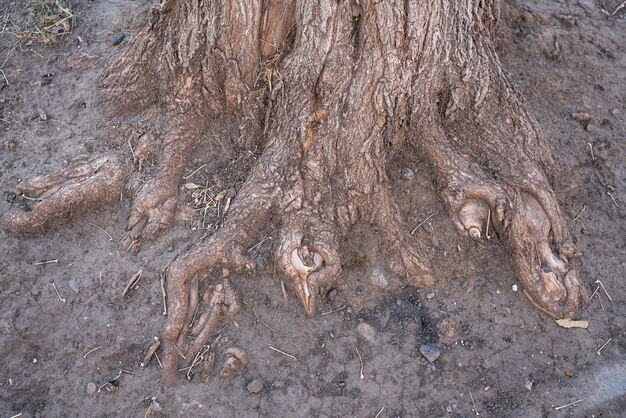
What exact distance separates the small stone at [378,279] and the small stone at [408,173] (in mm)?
626

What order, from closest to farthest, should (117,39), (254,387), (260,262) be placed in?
(254,387) < (260,262) < (117,39)

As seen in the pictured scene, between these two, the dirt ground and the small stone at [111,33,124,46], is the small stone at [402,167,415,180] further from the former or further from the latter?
the small stone at [111,33,124,46]

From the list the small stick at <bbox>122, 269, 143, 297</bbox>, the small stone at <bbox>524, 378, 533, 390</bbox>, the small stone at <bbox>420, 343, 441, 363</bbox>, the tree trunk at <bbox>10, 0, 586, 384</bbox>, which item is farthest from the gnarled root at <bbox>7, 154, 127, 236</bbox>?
the small stone at <bbox>524, 378, 533, 390</bbox>

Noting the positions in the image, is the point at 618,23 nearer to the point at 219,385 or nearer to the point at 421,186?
the point at 421,186

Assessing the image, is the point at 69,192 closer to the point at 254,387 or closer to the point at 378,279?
the point at 254,387

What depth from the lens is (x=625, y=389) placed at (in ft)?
11.5

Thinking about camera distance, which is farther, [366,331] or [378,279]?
[378,279]

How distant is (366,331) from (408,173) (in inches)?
40.4

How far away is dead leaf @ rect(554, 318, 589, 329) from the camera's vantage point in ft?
12.0

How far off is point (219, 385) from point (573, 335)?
210 cm

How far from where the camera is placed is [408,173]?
3859mm

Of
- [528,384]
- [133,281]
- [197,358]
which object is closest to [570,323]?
[528,384]

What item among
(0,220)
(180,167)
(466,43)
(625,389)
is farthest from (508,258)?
(0,220)

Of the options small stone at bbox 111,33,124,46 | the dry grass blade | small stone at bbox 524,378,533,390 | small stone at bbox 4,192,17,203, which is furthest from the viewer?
the dry grass blade
